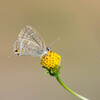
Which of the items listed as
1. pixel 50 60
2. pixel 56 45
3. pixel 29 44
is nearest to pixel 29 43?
pixel 29 44

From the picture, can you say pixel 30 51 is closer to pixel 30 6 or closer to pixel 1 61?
pixel 1 61

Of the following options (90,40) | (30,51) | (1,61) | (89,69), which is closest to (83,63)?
(89,69)

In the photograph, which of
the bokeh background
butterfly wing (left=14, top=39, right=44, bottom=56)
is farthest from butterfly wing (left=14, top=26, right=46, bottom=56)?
the bokeh background

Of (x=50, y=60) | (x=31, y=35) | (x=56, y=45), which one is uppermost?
(x=56, y=45)

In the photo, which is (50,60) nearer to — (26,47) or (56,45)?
(26,47)

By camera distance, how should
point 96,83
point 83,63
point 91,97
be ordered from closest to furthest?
point 91,97, point 96,83, point 83,63

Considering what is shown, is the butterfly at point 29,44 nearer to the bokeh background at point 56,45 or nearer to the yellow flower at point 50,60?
the yellow flower at point 50,60

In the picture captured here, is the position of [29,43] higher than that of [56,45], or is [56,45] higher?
[56,45]
